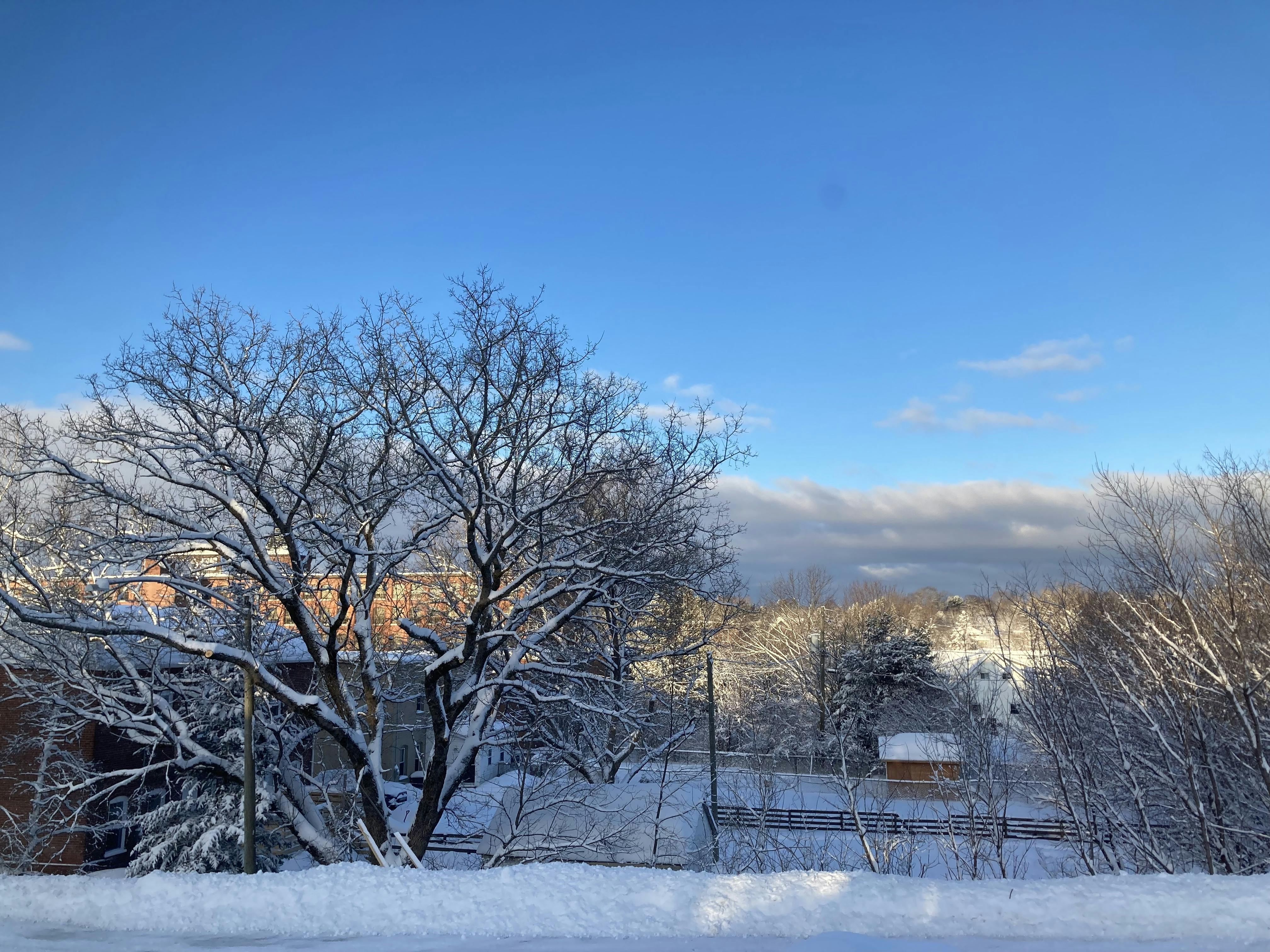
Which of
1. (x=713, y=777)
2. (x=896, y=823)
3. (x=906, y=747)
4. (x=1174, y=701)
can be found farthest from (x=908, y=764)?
(x=1174, y=701)

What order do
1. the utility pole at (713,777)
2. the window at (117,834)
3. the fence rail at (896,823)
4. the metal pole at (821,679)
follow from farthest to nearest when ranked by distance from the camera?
1. the metal pole at (821,679)
2. the window at (117,834)
3. the utility pole at (713,777)
4. the fence rail at (896,823)

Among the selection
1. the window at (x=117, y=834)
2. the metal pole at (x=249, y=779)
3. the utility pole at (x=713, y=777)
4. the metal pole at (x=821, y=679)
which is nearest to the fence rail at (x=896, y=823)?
the utility pole at (x=713, y=777)

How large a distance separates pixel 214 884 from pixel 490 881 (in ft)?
8.55

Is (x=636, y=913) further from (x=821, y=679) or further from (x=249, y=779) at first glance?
(x=821, y=679)

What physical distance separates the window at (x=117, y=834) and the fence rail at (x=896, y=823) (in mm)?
14681

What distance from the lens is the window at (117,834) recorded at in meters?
18.4

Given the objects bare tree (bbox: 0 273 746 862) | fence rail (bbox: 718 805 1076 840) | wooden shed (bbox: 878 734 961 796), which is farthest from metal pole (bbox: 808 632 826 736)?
bare tree (bbox: 0 273 746 862)

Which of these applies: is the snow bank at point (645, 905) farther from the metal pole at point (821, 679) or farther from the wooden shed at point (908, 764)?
the metal pole at point (821, 679)

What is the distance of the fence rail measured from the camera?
11.6 m

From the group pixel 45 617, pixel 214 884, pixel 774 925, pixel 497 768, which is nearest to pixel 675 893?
pixel 774 925

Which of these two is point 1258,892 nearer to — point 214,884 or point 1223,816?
point 1223,816

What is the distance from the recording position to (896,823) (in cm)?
1880

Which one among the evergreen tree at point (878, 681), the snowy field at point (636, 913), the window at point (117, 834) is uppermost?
the evergreen tree at point (878, 681)

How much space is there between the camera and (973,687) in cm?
1870
